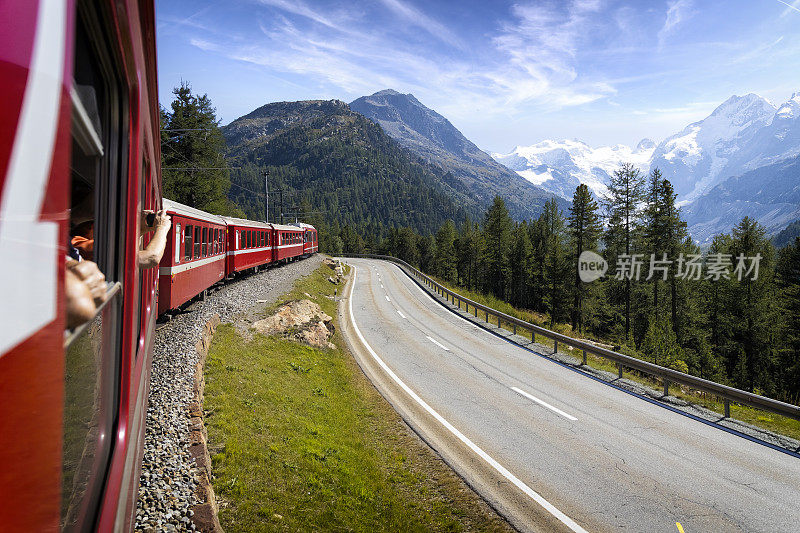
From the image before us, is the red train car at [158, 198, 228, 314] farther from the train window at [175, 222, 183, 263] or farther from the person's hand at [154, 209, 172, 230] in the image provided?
the person's hand at [154, 209, 172, 230]

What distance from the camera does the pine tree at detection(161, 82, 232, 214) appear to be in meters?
31.9

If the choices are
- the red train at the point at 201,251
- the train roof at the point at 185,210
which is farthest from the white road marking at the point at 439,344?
the train roof at the point at 185,210

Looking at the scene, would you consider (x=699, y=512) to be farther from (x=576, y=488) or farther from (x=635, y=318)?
(x=635, y=318)

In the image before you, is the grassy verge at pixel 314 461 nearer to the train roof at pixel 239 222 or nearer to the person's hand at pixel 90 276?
the person's hand at pixel 90 276

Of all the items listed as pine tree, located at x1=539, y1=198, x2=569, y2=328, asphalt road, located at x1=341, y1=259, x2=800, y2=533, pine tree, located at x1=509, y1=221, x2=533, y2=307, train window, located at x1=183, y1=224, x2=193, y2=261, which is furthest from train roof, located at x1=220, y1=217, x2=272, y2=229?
pine tree, located at x1=509, y1=221, x2=533, y2=307

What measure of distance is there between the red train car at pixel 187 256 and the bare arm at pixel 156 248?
25.1ft

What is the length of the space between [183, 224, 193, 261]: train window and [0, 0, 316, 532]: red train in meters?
9.34

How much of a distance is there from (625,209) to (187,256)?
34.5 meters

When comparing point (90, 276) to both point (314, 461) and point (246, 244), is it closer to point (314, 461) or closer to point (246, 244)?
point (314, 461)

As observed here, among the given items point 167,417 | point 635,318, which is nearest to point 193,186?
point 167,417

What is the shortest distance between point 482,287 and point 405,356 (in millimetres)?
65917

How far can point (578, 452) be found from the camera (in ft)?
25.6

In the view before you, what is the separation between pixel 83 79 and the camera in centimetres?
138

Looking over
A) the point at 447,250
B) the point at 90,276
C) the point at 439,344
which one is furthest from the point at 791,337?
the point at 447,250
